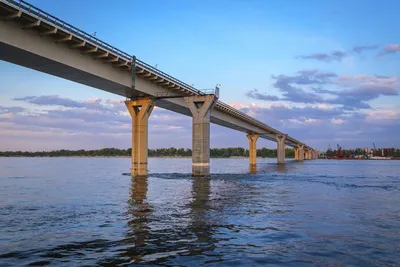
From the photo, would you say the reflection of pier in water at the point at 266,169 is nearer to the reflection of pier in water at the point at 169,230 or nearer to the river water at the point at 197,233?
the reflection of pier in water at the point at 169,230

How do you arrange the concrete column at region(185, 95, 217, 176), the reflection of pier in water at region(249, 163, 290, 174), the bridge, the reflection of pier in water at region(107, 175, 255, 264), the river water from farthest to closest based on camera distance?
the reflection of pier in water at region(249, 163, 290, 174) < the concrete column at region(185, 95, 217, 176) < the bridge < the reflection of pier in water at region(107, 175, 255, 264) < the river water

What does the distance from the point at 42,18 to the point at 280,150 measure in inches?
5663

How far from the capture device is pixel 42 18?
33.9 metres

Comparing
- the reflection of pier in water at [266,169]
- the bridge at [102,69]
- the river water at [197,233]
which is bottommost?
the river water at [197,233]

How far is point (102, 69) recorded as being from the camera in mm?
45906

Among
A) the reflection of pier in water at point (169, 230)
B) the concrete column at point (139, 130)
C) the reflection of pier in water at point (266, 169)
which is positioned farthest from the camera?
the reflection of pier in water at point (266, 169)

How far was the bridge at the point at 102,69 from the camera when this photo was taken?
32812 mm

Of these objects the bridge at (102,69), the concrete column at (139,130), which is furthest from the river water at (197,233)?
the concrete column at (139,130)

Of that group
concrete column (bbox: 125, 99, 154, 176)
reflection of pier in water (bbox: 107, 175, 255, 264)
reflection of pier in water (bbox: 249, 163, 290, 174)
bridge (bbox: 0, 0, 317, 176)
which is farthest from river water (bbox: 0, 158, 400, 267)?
reflection of pier in water (bbox: 249, 163, 290, 174)

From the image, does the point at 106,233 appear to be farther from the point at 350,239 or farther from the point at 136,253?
the point at 350,239

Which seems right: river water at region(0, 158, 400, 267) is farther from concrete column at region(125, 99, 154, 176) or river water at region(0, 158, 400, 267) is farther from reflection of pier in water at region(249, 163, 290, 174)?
reflection of pier in water at region(249, 163, 290, 174)

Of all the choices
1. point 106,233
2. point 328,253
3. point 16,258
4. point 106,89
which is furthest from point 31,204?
point 106,89

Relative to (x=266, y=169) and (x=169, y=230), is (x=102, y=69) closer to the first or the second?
(x=169, y=230)

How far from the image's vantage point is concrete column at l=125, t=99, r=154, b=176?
59750mm
